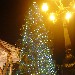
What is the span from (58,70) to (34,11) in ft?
30.1

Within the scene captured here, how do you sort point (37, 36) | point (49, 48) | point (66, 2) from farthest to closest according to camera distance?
point (49, 48) < point (37, 36) < point (66, 2)

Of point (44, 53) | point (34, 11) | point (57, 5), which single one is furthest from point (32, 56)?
point (57, 5)

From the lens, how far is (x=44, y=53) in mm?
25812

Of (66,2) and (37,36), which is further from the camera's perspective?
(37,36)

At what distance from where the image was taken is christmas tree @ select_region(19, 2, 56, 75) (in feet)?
80.3

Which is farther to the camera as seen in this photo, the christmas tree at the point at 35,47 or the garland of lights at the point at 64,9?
the christmas tree at the point at 35,47

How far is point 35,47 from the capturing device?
81.9ft

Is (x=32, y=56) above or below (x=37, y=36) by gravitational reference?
below

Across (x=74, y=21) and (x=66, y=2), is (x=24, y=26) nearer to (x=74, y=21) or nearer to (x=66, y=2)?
(x=74, y=21)

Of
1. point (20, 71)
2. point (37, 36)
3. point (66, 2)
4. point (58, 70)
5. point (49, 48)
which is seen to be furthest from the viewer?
point (58, 70)

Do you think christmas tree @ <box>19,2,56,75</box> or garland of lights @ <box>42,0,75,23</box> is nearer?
garland of lights @ <box>42,0,75,23</box>

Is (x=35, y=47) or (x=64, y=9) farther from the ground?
(x=35, y=47)

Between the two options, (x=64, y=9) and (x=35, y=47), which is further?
(x=35, y=47)

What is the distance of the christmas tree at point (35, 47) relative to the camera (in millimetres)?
24491
